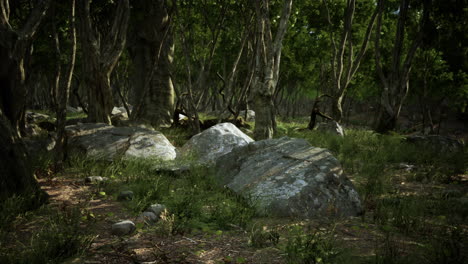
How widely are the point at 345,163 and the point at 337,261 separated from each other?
4.63 m

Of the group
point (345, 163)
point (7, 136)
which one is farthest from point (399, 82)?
point (7, 136)

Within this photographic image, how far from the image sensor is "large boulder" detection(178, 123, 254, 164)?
702 centimetres

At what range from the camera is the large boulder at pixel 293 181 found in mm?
3975

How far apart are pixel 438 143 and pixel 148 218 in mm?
8770

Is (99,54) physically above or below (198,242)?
above

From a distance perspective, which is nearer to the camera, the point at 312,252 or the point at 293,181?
the point at 312,252

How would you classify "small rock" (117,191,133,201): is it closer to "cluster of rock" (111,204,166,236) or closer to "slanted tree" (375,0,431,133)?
"cluster of rock" (111,204,166,236)

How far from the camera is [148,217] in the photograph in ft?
11.4

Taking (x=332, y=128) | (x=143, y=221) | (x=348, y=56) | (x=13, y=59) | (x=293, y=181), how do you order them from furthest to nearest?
(x=348, y=56) < (x=332, y=128) < (x=13, y=59) < (x=293, y=181) < (x=143, y=221)

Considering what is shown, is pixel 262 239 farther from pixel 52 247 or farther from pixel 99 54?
pixel 99 54

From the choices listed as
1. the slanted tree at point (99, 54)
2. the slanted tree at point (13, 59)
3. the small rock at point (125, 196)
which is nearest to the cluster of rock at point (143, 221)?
the small rock at point (125, 196)

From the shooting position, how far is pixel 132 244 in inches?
114

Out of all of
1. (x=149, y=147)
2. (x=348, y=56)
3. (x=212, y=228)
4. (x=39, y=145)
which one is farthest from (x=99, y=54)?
(x=348, y=56)

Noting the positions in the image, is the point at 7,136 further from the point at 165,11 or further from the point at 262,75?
the point at 165,11
